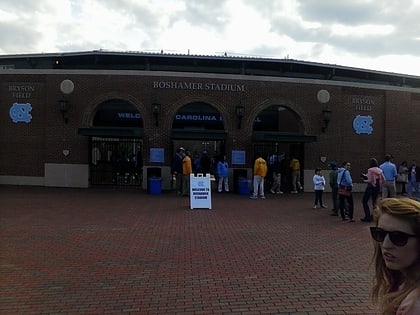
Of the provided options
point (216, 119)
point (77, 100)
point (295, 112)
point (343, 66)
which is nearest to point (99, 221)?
point (77, 100)

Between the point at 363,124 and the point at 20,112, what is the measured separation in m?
17.5

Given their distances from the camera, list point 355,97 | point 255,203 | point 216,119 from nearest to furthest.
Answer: point 255,203
point 355,97
point 216,119

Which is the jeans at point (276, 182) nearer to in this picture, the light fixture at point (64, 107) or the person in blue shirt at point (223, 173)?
the person in blue shirt at point (223, 173)

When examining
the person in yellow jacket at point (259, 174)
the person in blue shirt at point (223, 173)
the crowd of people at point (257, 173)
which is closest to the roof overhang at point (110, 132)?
the crowd of people at point (257, 173)

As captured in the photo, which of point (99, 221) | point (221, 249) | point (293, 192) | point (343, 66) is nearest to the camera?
point (221, 249)

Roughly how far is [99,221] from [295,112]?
1408 cm

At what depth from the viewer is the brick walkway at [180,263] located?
5.24 meters

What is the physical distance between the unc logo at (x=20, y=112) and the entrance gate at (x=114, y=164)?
3290 millimetres

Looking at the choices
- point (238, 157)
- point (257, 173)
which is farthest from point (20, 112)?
point (257, 173)

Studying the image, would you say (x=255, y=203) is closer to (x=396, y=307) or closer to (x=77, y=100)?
(x=77, y=100)

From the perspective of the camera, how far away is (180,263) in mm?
7156

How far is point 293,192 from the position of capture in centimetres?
2189

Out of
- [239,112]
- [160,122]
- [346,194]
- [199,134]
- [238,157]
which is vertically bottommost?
[346,194]

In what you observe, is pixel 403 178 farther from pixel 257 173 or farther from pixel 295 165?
pixel 257 173
